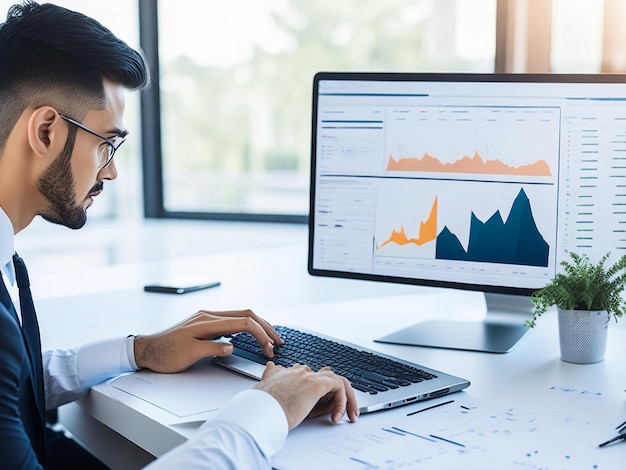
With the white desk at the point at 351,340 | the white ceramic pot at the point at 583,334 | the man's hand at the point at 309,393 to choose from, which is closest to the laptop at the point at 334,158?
the white desk at the point at 351,340

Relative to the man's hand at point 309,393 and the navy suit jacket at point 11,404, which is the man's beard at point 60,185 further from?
the man's hand at point 309,393

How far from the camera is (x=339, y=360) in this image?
1099mm

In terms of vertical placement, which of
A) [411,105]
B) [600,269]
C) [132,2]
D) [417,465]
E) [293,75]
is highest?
[132,2]

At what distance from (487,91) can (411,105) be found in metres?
0.13

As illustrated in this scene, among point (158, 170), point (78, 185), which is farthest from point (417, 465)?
point (158, 170)

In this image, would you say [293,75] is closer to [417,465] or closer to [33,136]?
[33,136]

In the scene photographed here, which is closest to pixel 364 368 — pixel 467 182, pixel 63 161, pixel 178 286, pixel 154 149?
pixel 467 182

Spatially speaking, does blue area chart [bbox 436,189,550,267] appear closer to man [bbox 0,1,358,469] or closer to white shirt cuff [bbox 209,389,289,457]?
man [bbox 0,1,358,469]

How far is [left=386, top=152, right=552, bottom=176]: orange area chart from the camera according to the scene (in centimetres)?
129

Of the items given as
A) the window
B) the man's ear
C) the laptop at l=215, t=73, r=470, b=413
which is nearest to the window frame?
the window

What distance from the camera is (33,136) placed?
3.57ft

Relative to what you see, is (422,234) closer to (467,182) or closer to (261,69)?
(467,182)

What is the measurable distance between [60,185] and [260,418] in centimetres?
51

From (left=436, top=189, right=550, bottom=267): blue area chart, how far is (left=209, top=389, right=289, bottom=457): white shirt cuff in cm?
57
